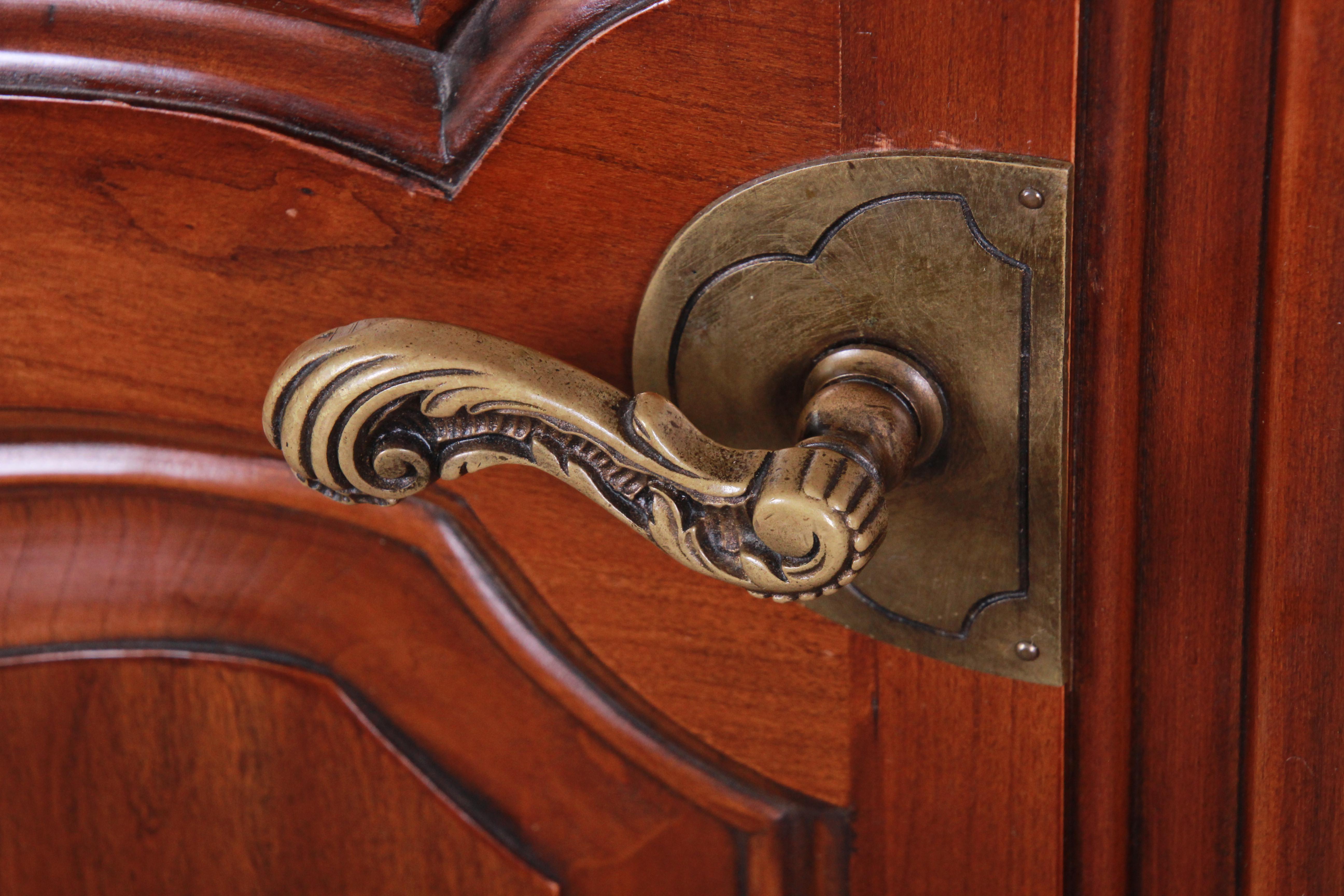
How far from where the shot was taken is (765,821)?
0.43 metres

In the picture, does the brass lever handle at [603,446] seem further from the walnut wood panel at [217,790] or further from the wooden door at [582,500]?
the walnut wood panel at [217,790]

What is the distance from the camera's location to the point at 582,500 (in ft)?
1.32

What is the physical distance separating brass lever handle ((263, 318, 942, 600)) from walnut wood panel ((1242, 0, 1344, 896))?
10 cm

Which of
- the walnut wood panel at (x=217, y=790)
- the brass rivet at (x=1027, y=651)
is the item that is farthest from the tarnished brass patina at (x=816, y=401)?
the walnut wood panel at (x=217, y=790)

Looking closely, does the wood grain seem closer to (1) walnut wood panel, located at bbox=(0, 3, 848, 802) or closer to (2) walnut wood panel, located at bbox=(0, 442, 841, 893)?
(1) walnut wood panel, located at bbox=(0, 3, 848, 802)

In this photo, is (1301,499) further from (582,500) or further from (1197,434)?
(582,500)

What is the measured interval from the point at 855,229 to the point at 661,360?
2.8 inches

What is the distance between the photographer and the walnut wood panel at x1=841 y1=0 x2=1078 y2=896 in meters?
0.30

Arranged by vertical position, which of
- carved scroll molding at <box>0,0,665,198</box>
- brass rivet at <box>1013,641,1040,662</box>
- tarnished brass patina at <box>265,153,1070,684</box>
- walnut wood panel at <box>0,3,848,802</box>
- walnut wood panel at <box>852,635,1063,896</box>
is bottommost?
walnut wood panel at <box>852,635,1063,896</box>

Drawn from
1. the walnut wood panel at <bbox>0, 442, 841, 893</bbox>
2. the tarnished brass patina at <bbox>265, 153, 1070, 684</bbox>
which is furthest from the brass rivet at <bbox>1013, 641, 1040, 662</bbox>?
the walnut wood panel at <bbox>0, 442, 841, 893</bbox>

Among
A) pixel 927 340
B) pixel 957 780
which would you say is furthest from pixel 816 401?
pixel 957 780

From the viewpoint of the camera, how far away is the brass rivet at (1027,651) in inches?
14.2

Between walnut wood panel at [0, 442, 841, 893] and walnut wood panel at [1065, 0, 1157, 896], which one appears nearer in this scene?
walnut wood panel at [1065, 0, 1157, 896]

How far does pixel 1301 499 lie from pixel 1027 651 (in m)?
0.09
